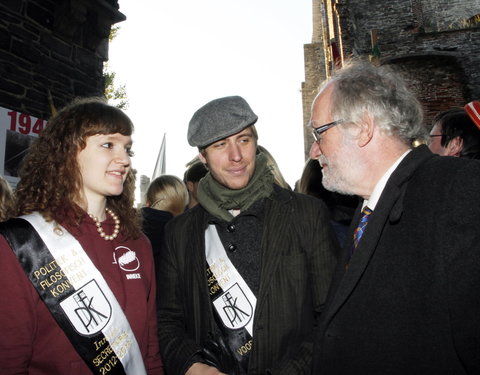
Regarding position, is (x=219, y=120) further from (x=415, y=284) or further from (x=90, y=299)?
(x=415, y=284)

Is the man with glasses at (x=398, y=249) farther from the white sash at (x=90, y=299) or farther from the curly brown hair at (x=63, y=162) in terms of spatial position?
the curly brown hair at (x=63, y=162)

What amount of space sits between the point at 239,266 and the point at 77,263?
0.78 meters

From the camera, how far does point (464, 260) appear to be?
43.5 inches

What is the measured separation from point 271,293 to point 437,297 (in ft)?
2.60

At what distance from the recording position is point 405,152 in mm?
1632

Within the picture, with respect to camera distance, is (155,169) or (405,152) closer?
(405,152)

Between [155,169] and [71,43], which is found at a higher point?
[71,43]

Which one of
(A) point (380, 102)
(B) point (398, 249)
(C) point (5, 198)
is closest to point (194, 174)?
(C) point (5, 198)

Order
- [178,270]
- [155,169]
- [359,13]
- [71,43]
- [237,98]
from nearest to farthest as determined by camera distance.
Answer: [178,270]
[237,98]
[71,43]
[155,169]
[359,13]

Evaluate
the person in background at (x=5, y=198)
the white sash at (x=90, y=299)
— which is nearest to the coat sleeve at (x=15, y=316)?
the white sash at (x=90, y=299)

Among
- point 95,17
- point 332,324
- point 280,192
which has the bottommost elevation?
point 332,324

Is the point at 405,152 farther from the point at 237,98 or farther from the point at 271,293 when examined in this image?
the point at 237,98

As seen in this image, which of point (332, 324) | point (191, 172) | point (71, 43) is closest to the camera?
point (332, 324)

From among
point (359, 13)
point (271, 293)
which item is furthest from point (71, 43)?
point (359, 13)
